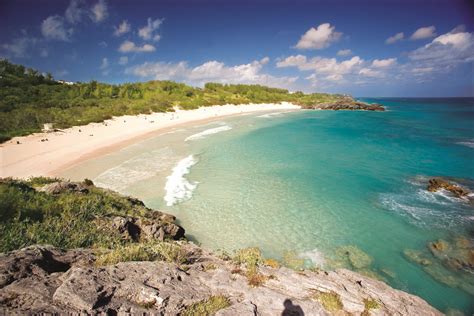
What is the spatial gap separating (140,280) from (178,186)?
38.3 ft

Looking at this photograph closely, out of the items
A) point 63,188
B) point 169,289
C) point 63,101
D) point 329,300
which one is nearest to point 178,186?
point 63,188

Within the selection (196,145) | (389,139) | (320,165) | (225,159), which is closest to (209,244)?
(225,159)

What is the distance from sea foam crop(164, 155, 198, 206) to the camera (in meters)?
14.6

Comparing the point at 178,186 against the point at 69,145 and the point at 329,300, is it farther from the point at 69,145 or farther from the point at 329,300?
the point at 69,145

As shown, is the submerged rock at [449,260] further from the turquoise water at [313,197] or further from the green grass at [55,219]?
the green grass at [55,219]

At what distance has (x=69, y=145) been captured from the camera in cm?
2423

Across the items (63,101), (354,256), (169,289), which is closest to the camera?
(169,289)

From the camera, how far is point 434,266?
9562mm

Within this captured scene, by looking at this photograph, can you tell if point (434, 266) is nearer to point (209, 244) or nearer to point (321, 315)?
point (321, 315)

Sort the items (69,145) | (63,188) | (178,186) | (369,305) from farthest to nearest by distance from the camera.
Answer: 1. (69,145)
2. (178,186)
3. (63,188)
4. (369,305)

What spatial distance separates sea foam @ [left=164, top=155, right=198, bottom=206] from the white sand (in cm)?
856

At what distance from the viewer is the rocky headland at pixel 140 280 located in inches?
163

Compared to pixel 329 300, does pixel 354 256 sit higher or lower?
lower

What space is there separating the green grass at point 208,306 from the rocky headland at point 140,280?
2 cm
